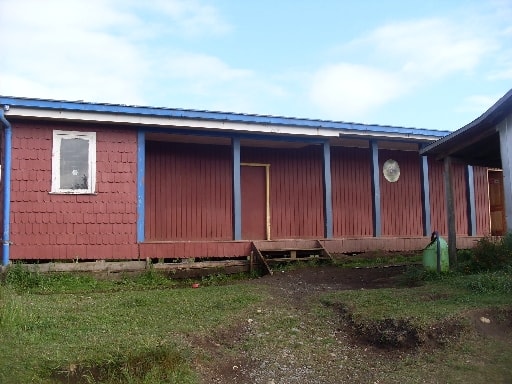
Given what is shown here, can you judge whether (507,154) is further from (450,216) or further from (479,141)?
(450,216)

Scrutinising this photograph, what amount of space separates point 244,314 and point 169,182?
6643mm

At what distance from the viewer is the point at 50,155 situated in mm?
9984

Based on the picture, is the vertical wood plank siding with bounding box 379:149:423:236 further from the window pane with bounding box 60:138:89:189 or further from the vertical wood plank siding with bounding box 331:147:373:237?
the window pane with bounding box 60:138:89:189

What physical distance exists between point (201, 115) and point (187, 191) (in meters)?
2.48

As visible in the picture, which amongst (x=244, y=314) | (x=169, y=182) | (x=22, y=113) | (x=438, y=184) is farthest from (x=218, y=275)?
(x=438, y=184)

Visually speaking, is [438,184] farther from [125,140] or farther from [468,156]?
[125,140]

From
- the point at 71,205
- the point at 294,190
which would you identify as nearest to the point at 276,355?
the point at 71,205

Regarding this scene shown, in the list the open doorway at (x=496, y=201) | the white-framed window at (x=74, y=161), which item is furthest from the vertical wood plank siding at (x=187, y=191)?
the open doorway at (x=496, y=201)

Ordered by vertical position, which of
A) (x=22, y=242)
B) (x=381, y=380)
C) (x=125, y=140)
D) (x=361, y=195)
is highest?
(x=125, y=140)

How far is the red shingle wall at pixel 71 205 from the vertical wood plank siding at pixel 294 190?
155 inches

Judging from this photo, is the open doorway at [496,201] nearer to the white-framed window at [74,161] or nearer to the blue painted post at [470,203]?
the blue painted post at [470,203]

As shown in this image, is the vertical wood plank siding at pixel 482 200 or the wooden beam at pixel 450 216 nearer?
the wooden beam at pixel 450 216

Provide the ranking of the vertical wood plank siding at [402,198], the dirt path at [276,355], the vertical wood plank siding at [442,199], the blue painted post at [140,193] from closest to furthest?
the dirt path at [276,355], the blue painted post at [140,193], the vertical wood plank siding at [402,198], the vertical wood plank siding at [442,199]

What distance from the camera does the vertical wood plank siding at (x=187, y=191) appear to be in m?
12.5
